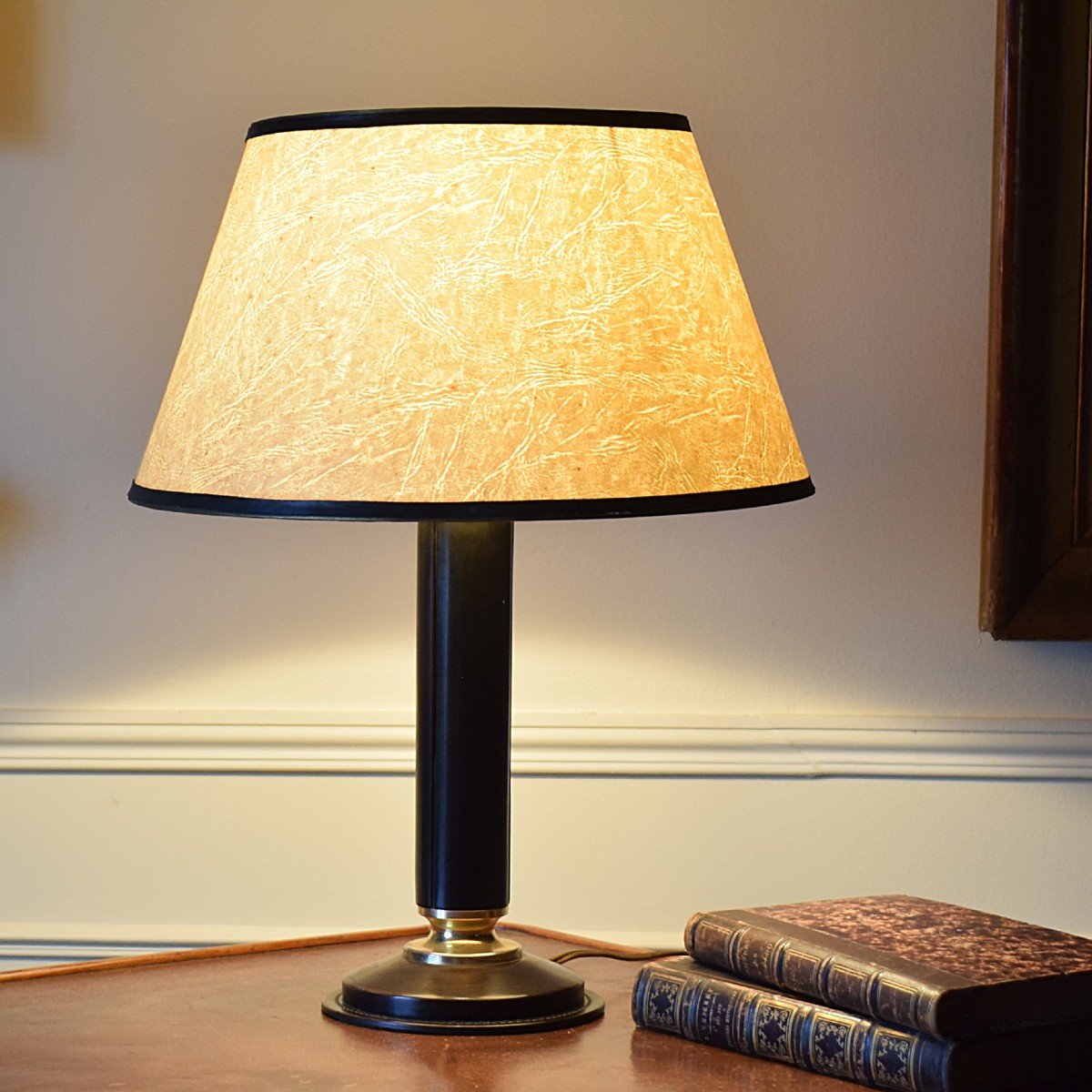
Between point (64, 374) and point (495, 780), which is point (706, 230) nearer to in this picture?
point (495, 780)

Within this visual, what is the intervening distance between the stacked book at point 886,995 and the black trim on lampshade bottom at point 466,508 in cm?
27

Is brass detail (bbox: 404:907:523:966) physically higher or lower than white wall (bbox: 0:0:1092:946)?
lower

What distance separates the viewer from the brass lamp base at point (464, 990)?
1.01 meters

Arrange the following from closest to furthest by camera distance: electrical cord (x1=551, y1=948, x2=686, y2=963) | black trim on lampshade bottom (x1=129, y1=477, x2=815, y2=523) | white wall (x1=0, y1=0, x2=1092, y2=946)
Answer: black trim on lampshade bottom (x1=129, y1=477, x2=815, y2=523) → electrical cord (x1=551, y1=948, x2=686, y2=963) → white wall (x1=0, y1=0, x2=1092, y2=946)

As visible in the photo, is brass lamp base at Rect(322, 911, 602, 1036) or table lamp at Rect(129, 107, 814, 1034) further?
brass lamp base at Rect(322, 911, 602, 1036)

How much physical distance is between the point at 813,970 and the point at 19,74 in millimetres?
969

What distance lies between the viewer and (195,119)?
4.51 feet

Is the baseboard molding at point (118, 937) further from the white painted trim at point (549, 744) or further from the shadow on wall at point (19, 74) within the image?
the shadow on wall at point (19, 74)

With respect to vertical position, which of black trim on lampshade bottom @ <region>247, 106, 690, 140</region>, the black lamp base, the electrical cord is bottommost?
the electrical cord

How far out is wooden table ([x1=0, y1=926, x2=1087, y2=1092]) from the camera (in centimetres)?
93

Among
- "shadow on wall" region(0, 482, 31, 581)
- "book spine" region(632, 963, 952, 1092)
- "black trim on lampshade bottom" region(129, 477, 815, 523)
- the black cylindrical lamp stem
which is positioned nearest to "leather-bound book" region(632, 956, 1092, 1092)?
"book spine" region(632, 963, 952, 1092)

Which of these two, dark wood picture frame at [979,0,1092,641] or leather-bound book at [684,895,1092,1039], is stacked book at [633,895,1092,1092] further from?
dark wood picture frame at [979,0,1092,641]

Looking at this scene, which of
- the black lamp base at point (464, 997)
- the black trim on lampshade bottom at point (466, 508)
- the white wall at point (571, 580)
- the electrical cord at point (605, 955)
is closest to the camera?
the black trim on lampshade bottom at point (466, 508)

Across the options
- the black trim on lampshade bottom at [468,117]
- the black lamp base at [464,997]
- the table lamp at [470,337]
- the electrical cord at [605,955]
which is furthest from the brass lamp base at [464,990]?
the black trim on lampshade bottom at [468,117]
